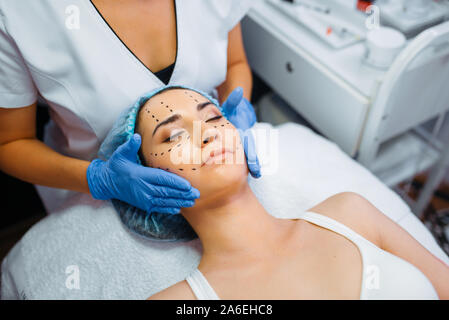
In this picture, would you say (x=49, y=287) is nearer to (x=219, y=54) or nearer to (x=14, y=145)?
(x=14, y=145)

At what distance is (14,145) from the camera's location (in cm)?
100

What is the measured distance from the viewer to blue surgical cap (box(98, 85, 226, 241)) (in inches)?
36.2

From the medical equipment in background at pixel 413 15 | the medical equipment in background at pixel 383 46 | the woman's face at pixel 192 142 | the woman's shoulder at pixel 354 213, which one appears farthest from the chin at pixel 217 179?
the medical equipment in background at pixel 413 15

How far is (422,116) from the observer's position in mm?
1300

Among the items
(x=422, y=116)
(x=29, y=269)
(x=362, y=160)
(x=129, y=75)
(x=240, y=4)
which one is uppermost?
(x=240, y=4)

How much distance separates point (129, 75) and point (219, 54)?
283 mm

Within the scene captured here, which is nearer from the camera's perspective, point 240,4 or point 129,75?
point 129,75

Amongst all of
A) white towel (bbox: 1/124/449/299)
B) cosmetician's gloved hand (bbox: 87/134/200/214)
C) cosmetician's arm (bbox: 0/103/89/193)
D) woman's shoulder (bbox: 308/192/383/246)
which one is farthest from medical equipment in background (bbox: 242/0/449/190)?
cosmetician's arm (bbox: 0/103/89/193)

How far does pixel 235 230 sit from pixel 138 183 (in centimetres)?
24

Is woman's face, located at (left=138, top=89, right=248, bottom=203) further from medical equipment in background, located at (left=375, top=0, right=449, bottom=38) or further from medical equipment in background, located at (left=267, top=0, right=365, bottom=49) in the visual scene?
medical equipment in background, located at (left=375, top=0, right=449, bottom=38)
